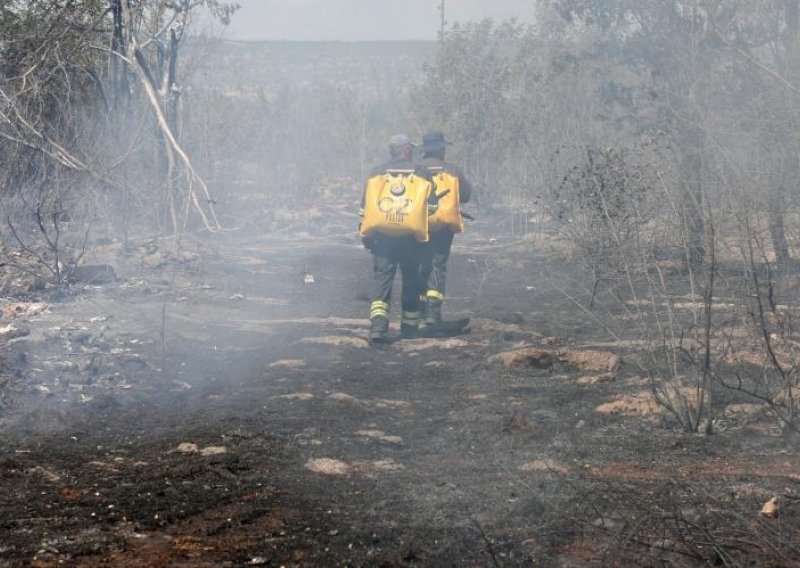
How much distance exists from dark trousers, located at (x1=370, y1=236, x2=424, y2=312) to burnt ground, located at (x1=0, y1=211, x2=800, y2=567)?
1.36 feet

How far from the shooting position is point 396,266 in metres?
9.01

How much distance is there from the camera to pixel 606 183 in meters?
11.4

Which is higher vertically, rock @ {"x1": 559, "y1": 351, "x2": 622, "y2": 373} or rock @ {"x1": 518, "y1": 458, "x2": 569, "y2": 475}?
rock @ {"x1": 518, "y1": 458, "x2": 569, "y2": 475}

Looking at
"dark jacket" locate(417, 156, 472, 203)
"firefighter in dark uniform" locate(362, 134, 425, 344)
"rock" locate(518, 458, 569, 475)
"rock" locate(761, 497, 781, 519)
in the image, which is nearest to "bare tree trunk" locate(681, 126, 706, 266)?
"rock" locate(518, 458, 569, 475)

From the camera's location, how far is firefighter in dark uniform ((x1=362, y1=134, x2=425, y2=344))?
874cm

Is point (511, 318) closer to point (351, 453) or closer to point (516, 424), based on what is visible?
point (516, 424)

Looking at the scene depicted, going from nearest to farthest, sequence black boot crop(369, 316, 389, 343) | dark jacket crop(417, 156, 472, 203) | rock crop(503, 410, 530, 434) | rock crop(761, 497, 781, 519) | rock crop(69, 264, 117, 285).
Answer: rock crop(761, 497, 781, 519) → rock crop(503, 410, 530, 434) → black boot crop(369, 316, 389, 343) → dark jacket crop(417, 156, 472, 203) → rock crop(69, 264, 117, 285)

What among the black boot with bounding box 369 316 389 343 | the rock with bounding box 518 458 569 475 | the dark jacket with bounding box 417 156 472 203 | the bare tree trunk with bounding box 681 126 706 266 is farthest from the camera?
the dark jacket with bounding box 417 156 472 203

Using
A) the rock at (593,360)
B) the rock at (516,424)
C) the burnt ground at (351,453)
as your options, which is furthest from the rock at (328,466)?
the rock at (593,360)

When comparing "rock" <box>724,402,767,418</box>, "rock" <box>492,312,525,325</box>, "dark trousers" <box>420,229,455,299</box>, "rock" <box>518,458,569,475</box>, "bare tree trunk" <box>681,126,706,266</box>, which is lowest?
"rock" <box>492,312,525,325</box>

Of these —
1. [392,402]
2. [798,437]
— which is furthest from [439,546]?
[392,402]

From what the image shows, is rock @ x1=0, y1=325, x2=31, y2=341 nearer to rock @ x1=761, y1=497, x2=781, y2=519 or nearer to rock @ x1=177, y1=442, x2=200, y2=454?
rock @ x1=177, y1=442, x2=200, y2=454

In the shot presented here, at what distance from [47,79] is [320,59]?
2983 inches

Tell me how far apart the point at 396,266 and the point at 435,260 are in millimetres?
382
